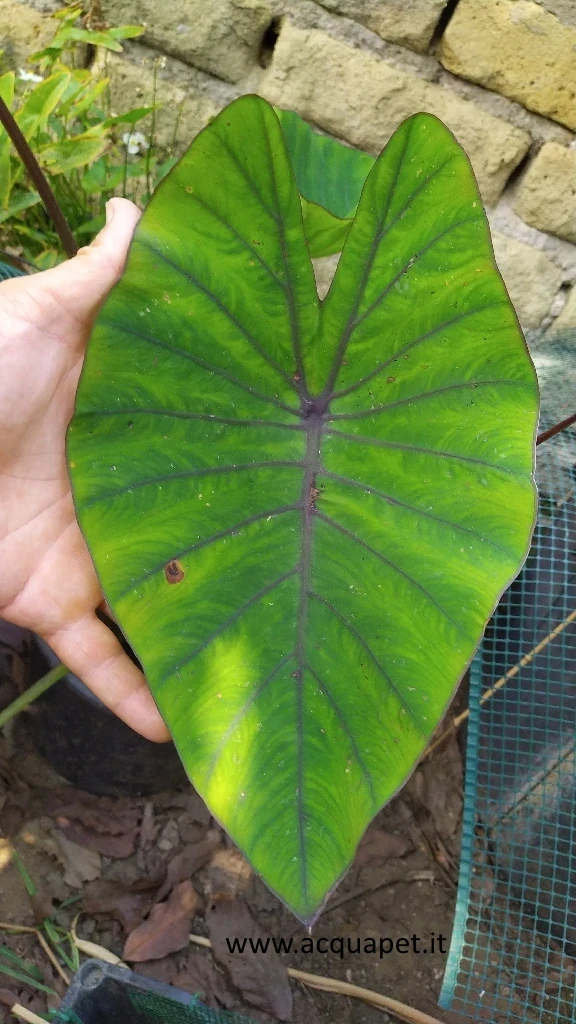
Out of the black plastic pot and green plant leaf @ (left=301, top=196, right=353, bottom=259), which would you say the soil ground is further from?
green plant leaf @ (left=301, top=196, right=353, bottom=259)

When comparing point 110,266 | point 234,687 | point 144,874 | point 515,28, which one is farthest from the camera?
point 144,874

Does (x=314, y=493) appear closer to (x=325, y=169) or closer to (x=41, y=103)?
(x=325, y=169)

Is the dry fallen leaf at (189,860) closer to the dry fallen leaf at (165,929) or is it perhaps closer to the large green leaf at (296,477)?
the dry fallen leaf at (165,929)

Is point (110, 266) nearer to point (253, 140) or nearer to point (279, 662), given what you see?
point (253, 140)

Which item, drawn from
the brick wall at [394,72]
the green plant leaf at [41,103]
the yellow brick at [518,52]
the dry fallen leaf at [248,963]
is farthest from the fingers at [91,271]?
the dry fallen leaf at [248,963]

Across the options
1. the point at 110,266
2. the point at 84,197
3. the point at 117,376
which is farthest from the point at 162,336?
the point at 84,197
